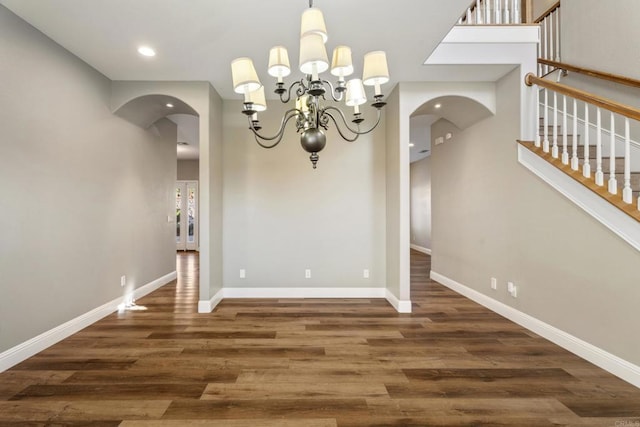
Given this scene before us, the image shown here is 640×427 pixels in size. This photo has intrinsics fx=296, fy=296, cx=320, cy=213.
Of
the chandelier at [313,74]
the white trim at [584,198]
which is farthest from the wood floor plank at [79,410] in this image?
the white trim at [584,198]

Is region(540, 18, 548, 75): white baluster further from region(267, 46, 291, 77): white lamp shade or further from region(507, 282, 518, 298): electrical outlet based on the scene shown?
region(267, 46, 291, 77): white lamp shade

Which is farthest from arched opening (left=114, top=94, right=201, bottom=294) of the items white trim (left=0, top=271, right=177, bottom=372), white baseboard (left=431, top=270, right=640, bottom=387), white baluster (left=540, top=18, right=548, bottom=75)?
white baluster (left=540, top=18, right=548, bottom=75)

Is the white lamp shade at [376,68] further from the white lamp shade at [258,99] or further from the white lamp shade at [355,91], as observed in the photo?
the white lamp shade at [258,99]

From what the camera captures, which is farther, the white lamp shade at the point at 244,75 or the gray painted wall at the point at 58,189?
the gray painted wall at the point at 58,189

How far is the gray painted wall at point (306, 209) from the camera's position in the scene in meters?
4.25

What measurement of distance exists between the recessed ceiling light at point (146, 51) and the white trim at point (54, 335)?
276 centimetres

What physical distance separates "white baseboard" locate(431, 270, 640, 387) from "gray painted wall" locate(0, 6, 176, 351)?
4.65 m

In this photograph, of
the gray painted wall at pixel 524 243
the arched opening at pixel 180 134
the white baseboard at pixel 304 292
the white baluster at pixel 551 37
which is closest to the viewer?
the gray painted wall at pixel 524 243

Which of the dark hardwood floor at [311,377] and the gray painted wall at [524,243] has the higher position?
the gray painted wall at [524,243]

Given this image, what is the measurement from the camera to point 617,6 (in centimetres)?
303

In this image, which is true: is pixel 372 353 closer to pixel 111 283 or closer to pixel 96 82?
pixel 111 283

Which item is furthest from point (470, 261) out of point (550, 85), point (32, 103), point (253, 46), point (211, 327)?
point (32, 103)

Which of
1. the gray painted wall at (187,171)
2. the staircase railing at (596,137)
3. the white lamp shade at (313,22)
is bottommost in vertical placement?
the staircase railing at (596,137)

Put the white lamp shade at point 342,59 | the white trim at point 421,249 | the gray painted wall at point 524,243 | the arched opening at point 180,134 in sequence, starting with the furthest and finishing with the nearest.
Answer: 1. the white trim at point 421,249
2. the arched opening at point 180,134
3. the gray painted wall at point 524,243
4. the white lamp shade at point 342,59
